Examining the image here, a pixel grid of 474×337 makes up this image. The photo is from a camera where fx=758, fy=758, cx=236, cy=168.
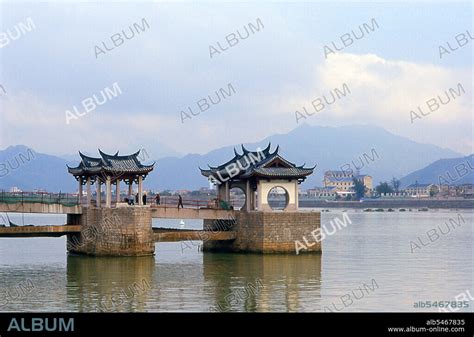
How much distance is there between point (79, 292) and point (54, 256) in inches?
516

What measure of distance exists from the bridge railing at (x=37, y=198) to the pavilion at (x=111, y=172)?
1.79ft

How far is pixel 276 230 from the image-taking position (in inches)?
1227

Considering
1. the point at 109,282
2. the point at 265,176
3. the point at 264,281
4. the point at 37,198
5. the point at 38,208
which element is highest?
the point at 265,176

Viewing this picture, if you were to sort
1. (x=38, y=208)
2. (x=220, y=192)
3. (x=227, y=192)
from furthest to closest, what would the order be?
1. (x=220, y=192)
2. (x=227, y=192)
3. (x=38, y=208)

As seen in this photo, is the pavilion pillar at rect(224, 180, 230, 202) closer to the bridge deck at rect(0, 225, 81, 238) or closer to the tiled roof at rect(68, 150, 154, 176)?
the tiled roof at rect(68, 150, 154, 176)

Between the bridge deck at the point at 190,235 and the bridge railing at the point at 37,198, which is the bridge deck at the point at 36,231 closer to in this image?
the bridge railing at the point at 37,198

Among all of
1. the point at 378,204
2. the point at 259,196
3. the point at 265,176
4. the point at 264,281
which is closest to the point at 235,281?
the point at 264,281

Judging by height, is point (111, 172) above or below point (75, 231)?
above

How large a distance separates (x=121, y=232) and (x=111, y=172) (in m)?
2.63

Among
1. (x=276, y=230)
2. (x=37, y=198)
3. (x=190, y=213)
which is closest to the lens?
(x=276, y=230)

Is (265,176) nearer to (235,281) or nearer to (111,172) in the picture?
(111,172)

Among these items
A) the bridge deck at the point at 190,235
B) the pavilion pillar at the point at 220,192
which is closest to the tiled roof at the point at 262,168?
the pavilion pillar at the point at 220,192

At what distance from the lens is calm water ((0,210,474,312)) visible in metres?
19.7
